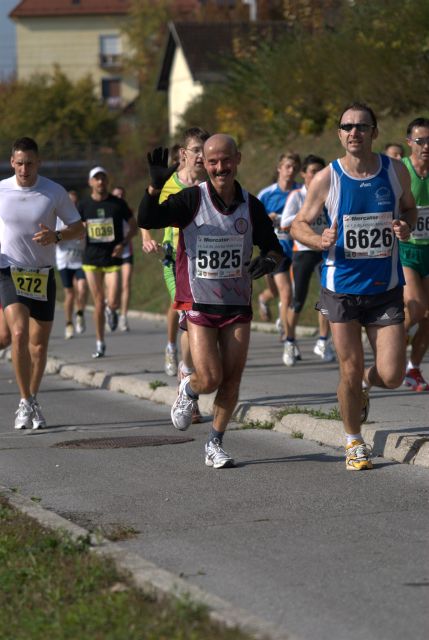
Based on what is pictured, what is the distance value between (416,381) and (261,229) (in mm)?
4028

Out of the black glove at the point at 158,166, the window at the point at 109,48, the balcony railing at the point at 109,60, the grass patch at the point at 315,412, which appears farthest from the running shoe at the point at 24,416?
the window at the point at 109,48

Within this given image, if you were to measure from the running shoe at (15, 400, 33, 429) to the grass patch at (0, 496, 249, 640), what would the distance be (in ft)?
15.9

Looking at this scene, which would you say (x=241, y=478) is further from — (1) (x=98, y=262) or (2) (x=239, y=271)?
(1) (x=98, y=262)

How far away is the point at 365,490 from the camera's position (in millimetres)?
8031

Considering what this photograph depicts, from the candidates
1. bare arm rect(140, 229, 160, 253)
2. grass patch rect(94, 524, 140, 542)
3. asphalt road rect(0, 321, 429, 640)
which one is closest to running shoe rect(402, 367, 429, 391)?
asphalt road rect(0, 321, 429, 640)

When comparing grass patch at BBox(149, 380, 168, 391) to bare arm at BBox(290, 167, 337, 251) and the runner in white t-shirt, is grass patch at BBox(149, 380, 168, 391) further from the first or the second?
bare arm at BBox(290, 167, 337, 251)

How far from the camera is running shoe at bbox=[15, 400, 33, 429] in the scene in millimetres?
11273

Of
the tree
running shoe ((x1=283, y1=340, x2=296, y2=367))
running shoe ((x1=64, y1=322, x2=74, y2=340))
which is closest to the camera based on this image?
running shoe ((x1=283, y1=340, x2=296, y2=367))

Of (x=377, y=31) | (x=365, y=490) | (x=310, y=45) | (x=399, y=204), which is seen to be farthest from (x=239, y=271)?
(x=310, y=45)

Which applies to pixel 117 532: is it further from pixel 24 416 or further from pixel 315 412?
pixel 24 416

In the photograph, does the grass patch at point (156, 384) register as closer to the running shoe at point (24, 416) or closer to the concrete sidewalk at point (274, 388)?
the concrete sidewalk at point (274, 388)

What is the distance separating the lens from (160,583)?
5.56 m

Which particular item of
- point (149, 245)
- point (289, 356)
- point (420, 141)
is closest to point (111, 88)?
point (289, 356)

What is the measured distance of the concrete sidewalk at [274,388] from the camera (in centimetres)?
955
